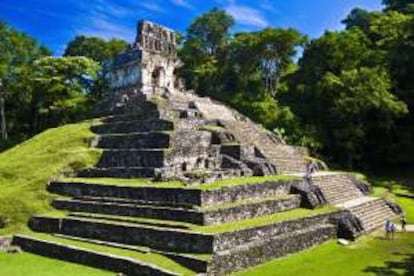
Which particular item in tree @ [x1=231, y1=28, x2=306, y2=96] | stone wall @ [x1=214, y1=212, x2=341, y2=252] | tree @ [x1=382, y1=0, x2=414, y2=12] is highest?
tree @ [x1=382, y1=0, x2=414, y2=12]

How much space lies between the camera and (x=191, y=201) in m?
17.3

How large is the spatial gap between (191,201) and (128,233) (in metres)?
2.17

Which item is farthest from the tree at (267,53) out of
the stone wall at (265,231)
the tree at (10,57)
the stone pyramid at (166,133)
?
the stone wall at (265,231)

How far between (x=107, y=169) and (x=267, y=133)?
9.40m

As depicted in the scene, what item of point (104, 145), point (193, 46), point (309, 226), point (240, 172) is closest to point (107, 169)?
point (104, 145)

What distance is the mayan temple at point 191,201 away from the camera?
51.7 feet

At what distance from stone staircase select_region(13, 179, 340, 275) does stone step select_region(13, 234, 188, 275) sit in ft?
0.09

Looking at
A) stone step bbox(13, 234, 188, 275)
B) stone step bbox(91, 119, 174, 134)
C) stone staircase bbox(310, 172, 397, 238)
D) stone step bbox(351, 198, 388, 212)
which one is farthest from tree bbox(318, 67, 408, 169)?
stone step bbox(13, 234, 188, 275)

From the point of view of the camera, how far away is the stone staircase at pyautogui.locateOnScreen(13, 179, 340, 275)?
15281mm

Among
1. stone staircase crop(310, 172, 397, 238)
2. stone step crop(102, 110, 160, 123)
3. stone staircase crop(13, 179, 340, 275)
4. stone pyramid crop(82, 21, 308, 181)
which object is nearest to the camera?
stone staircase crop(13, 179, 340, 275)

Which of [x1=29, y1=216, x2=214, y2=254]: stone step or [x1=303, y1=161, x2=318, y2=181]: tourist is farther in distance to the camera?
[x1=303, y1=161, x2=318, y2=181]: tourist

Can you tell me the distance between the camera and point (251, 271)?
1537 cm

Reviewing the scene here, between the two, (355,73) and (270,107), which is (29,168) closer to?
(270,107)

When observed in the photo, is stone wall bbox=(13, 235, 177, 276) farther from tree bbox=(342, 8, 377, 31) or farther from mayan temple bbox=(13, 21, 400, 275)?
tree bbox=(342, 8, 377, 31)
